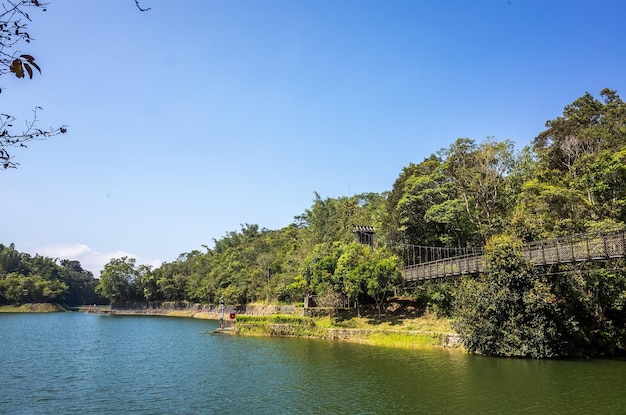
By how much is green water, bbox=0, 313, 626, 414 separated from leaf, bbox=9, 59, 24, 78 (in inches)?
551

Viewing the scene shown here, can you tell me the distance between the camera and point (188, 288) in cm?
8688

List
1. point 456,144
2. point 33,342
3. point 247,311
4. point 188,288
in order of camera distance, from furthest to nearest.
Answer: point 188,288 < point 247,311 < point 456,144 < point 33,342

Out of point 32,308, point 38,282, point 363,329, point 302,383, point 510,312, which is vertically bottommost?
point 32,308

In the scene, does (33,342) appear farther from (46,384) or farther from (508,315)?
(508,315)

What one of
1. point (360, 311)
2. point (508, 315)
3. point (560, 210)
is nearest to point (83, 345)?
point (360, 311)

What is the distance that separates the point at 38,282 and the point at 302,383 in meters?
106

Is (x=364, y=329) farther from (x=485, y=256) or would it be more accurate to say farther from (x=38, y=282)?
(x=38, y=282)

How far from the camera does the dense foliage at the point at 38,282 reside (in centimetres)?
9519

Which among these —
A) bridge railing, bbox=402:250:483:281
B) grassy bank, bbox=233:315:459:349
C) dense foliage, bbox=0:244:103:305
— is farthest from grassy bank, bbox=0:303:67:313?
bridge railing, bbox=402:250:483:281

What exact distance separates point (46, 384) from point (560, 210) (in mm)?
33654

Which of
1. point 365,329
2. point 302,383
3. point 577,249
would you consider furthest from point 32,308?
point 577,249

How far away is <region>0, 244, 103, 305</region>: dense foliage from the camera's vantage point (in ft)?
312

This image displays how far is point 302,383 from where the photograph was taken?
61.6ft

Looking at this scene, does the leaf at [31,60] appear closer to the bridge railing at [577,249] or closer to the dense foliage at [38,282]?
the bridge railing at [577,249]
